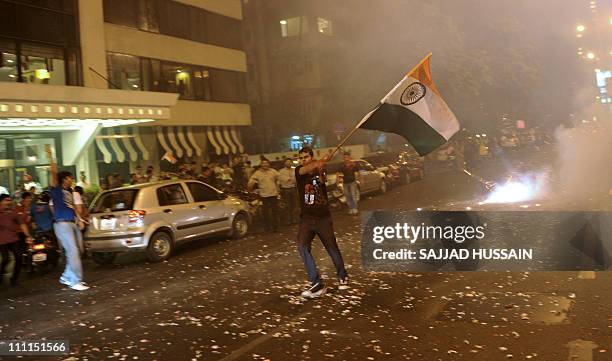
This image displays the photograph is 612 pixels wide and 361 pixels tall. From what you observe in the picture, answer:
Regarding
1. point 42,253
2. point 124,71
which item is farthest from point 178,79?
point 42,253

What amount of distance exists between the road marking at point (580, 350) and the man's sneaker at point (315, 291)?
253 centimetres

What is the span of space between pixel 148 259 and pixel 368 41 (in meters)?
14.9

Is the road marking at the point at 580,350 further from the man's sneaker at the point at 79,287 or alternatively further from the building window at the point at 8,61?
the building window at the point at 8,61

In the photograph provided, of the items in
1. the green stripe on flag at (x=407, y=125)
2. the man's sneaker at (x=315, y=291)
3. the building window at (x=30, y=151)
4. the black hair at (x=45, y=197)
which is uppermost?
the building window at (x=30, y=151)

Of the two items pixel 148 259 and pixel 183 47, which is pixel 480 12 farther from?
pixel 148 259

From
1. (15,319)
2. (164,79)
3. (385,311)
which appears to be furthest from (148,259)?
(164,79)

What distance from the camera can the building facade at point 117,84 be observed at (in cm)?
1420

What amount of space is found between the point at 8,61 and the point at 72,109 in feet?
14.7

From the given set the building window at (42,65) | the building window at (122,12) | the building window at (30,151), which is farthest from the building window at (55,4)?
the building window at (30,151)

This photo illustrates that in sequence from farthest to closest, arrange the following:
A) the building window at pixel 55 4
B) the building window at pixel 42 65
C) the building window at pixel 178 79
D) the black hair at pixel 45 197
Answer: the building window at pixel 178 79, the building window at pixel 55 4, the building window at pixel 42 65, the black hair at pixel 45 197

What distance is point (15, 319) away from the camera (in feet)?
19.6

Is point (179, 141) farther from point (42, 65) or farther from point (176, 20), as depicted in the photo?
point (42, 65)

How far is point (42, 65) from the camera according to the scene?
16812 mm

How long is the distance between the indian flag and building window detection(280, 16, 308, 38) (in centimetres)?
3268
